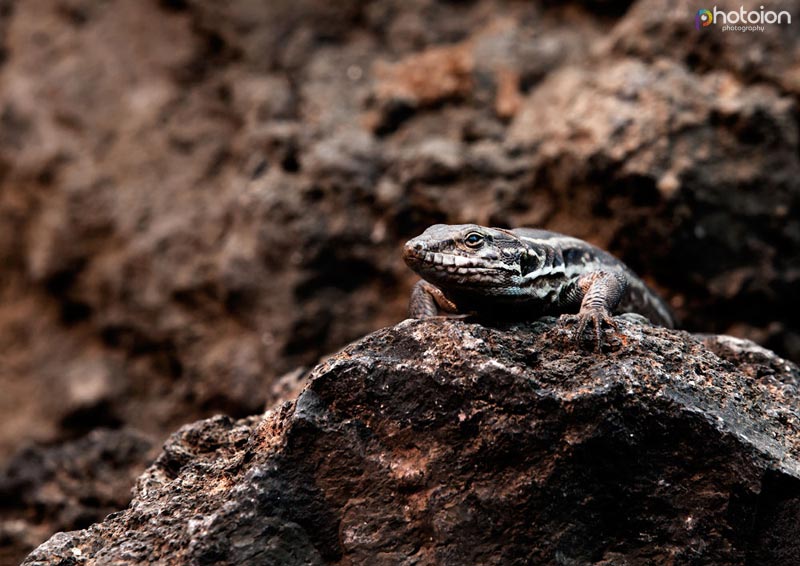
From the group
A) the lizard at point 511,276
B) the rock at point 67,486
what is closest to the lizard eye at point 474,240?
the lizard at point 511,276

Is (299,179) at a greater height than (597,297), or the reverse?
(597,297)

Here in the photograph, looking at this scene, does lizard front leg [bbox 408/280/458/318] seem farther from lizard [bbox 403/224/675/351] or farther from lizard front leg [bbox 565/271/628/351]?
lizard front leg [bbox 565/271/628/351]

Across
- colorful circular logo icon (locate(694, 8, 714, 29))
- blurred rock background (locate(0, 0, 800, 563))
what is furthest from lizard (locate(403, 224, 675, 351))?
colorful circular logo icon (locate(694, 8, 714, 29))

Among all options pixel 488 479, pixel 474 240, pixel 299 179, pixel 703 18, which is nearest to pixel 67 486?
pixel 299 179

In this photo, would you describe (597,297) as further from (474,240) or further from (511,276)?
(474,240)

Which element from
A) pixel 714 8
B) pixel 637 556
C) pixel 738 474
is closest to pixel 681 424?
pixel 738 474

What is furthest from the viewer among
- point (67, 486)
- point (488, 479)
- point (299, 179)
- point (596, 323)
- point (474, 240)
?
point (299, 179)

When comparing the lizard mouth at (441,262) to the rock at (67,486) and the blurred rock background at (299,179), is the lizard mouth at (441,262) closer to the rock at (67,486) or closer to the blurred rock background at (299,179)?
the blurred rock background at (299,179)

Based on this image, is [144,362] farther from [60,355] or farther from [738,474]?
[738,474]
